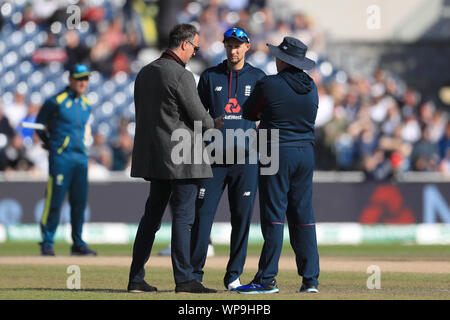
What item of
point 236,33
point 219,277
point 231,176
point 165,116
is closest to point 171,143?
point 165,116

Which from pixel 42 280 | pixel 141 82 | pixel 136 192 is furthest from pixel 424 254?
pixel 141 82

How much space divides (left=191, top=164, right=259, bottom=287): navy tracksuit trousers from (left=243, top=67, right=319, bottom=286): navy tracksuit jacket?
52 cm

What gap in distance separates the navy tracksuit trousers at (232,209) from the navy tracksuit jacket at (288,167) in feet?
1.71

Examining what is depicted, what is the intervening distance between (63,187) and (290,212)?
637 cm

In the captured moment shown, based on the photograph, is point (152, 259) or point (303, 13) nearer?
point (152, 259)

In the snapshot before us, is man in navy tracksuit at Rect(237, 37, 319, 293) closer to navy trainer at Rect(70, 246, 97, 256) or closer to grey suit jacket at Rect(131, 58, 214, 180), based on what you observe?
grey suit jacket at Rect(131, 58, 214, 180)

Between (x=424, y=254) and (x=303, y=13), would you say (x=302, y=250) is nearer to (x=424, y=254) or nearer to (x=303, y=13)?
(x=424, y=254)

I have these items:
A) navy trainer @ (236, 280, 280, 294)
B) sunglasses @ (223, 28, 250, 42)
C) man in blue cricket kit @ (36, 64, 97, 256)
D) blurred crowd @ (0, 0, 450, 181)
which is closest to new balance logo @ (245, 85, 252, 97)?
sunglasses @ (223, 28, 250, 42)

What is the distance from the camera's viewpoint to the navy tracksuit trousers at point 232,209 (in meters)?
10.9

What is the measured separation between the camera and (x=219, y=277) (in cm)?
1266

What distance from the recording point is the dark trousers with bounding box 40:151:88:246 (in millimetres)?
16062

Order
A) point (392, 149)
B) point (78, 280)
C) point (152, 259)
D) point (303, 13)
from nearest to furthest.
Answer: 1. point (78, 280)
2. point (152, 259)
3. point (392, 149)
4. point (303, 13)

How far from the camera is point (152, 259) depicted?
51.0ft
